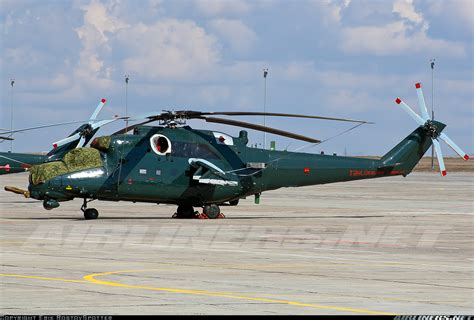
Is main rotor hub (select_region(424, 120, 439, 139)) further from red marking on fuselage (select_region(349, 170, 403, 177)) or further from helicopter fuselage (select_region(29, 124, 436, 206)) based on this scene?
helicopter fuselage (select_region(29, 124, 436, 206))

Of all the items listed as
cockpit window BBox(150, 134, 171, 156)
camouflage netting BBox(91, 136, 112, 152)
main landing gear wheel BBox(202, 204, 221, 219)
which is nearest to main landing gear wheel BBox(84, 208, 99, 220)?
camouflage netting BBox(91, 136, 112, 152)

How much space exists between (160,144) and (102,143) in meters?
2.21

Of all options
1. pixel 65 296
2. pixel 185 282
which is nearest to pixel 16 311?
pixel 65 296

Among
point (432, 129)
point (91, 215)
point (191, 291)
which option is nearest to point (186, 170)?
point (91, 215)

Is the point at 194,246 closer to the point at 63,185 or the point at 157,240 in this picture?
the point at 157,240

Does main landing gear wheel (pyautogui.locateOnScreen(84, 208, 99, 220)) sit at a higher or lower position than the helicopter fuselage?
lower

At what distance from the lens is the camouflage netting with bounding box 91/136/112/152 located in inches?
1628

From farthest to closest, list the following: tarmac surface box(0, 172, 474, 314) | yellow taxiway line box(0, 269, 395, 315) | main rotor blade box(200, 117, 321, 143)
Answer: main rotor blade box(200, 117, 321, 143) < tarmac surface box(0, 172, 474, 314) < yellow taxiway line box(0, 269, 395, 315)

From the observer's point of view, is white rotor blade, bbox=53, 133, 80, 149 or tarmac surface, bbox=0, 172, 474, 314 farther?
white rotor blade, bbox=53, 133, 80, 149

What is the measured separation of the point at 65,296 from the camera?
18.4 m

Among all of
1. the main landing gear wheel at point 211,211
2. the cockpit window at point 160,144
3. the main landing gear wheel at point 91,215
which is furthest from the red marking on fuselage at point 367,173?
the main landing gear wheel at point 91,215

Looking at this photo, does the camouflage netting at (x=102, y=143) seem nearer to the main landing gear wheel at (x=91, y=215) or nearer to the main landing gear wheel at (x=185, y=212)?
the main landing gear wheel at (x=91, y=215)

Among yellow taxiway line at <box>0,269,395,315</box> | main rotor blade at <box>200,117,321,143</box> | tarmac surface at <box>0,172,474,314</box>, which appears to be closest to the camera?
yellow taxiway line at <box>0,269,395,315</box>

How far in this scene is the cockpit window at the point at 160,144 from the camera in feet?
137
